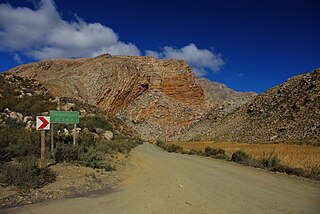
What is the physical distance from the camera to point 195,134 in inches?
2746

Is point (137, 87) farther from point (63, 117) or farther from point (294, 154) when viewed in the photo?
point (63, 117)

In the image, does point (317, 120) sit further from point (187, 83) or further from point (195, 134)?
point (187, 83)

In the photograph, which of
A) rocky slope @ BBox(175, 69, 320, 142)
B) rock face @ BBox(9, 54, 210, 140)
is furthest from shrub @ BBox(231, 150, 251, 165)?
rock face @ BBox(9, 54, 210, 140)

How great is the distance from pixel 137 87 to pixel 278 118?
1905 inches

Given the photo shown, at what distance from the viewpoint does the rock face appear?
76062 millimetres

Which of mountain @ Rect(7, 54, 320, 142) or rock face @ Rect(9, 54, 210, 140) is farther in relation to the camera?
rock face @ Rect(9, 54, 210, 140)

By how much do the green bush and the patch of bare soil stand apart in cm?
20

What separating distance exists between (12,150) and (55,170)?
94.4 inches

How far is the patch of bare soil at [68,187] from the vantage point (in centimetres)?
797

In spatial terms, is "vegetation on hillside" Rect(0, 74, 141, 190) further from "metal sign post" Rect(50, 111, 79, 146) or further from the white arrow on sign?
the white arrow on sign

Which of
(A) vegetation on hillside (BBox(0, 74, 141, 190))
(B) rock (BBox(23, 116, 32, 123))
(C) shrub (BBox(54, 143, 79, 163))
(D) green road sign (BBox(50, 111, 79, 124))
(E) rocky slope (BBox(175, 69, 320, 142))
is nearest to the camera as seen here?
(A) vegetation on hillside (BBox(0, 74, 141, 190))

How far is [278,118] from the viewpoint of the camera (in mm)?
49188

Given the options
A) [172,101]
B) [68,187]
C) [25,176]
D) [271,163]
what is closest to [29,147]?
[25,176]

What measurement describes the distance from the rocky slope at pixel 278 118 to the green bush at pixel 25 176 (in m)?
35.6
